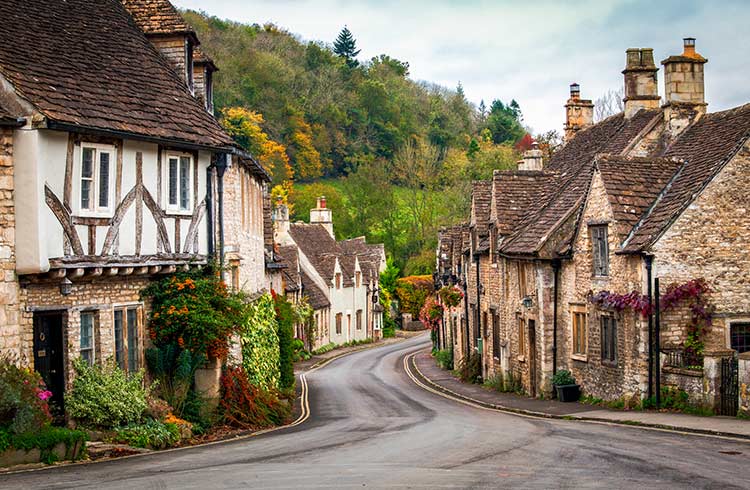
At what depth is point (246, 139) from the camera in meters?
89.1

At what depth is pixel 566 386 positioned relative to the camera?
28.9m

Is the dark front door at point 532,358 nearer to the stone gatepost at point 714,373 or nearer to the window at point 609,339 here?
the window at point 609,339

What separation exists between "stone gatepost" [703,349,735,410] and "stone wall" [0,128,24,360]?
1467 centimetres

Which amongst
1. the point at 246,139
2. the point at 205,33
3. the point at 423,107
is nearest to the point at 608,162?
the point at 246,139

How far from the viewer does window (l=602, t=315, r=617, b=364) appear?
87.4 ft

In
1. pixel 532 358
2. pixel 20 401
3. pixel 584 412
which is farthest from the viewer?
pixel 532 358

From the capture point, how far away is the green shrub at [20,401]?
653 inches

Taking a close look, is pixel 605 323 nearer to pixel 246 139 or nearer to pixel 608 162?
pixel 608 162

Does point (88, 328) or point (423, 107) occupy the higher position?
point (423, 107)

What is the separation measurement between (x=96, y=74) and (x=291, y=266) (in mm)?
40741

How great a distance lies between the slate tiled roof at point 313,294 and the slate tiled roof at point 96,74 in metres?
39.4

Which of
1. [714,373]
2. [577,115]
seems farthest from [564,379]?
[577,115]

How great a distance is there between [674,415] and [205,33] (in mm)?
99879

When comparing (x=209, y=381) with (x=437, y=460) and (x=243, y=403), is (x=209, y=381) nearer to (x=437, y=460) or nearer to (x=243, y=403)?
(x=243, y=403)
